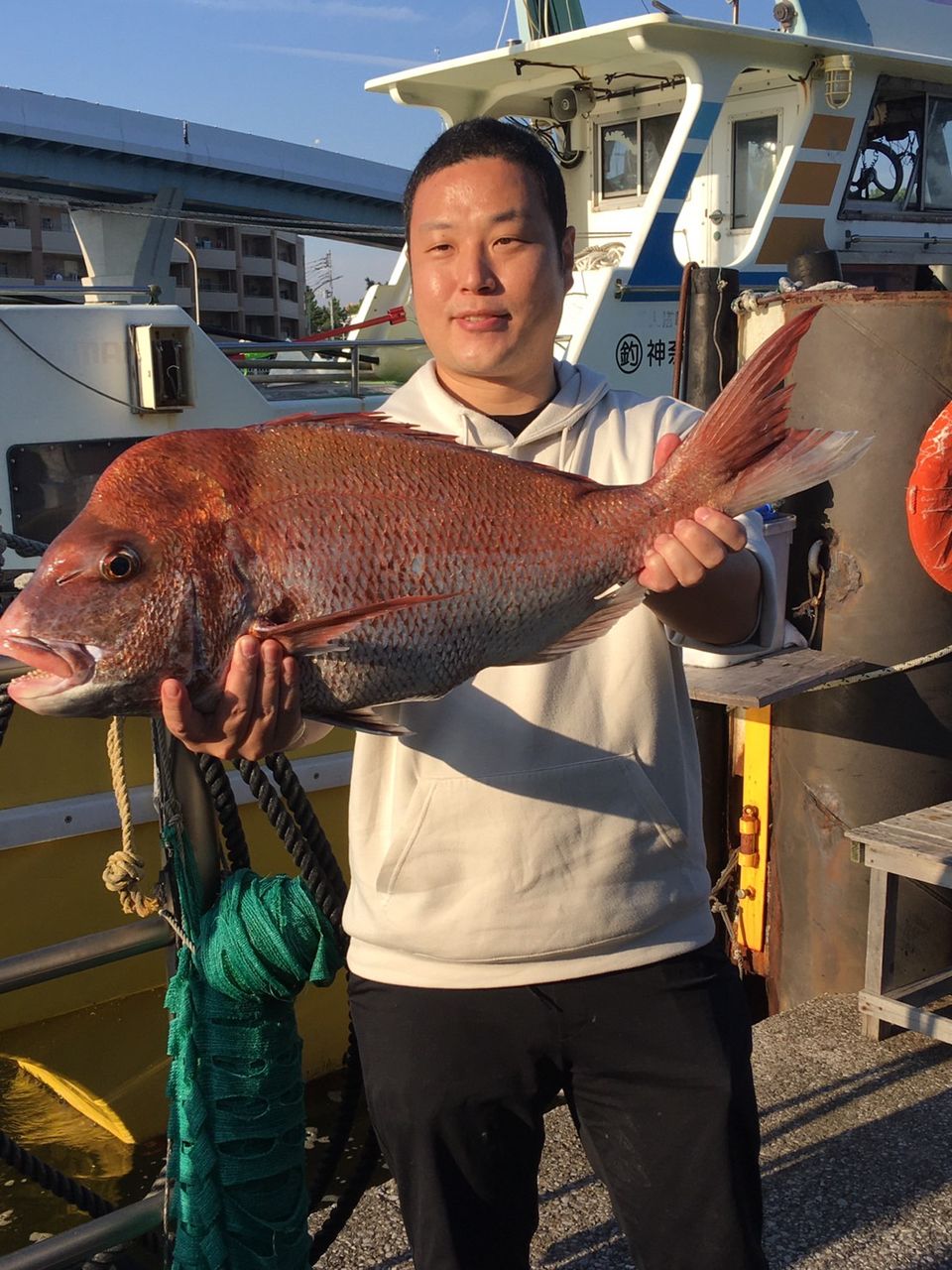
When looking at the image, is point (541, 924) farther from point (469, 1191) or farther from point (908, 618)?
point (908, 618)

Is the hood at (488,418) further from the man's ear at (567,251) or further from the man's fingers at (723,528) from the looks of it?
the man's fingers at (723,528)

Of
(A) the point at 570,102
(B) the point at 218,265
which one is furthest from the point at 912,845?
(B) the point at 218,265

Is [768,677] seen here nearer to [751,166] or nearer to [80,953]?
[80,953]

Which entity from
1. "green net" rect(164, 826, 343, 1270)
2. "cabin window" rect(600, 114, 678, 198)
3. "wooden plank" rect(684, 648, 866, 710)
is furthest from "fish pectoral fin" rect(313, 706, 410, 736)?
"cabin window" rect(600, 114, 678, 198)

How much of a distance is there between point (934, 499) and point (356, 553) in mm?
2444

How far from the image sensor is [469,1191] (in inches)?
75.8

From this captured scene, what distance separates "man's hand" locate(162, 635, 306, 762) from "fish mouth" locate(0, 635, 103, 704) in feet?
0.35

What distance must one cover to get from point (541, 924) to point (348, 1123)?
3.25ft

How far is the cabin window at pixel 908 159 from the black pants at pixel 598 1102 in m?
10.5

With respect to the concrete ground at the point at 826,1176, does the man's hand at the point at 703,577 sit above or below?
above

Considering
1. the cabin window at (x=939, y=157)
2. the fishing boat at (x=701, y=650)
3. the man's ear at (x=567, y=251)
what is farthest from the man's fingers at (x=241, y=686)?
the cabin window at (x=939, y=157)

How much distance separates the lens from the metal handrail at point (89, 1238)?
6.87 ft

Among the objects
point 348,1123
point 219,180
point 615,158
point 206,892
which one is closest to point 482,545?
point 206,892

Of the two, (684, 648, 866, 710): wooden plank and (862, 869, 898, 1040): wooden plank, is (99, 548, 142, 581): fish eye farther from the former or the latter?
(862, 869, 898, 1040): wooden plank
